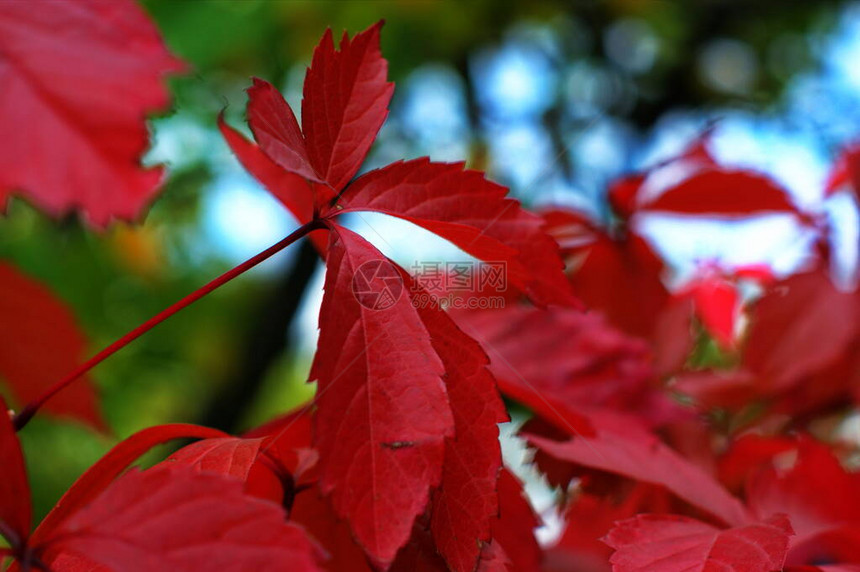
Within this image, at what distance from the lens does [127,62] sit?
29 cm

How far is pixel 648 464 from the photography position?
0.40m

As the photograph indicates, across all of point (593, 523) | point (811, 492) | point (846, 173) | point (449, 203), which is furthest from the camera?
point (846, 173)

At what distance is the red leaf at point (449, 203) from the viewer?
1.03ft

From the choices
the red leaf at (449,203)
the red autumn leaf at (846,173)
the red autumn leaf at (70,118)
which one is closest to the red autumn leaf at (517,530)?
the red leaf at (449,203)

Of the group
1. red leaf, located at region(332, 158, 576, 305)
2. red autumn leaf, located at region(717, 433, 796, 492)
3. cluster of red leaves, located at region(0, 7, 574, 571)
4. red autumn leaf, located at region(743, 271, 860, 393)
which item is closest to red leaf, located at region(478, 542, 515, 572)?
cluster of red leaves, located at region(0, 7, 574, 571)

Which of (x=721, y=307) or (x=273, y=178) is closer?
(x=273, y=178)

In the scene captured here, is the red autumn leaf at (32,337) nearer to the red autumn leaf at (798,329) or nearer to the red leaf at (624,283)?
the red leaf at (624,283)

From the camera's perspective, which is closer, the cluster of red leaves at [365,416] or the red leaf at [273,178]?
the cluster of red leaves at [365,416]

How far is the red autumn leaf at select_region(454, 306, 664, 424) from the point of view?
18.8 inches

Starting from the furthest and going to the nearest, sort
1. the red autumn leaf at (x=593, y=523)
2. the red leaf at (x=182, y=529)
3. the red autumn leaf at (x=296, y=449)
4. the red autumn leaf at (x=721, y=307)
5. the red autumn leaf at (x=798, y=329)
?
1. the red autumn leaf at (x=721, y=307)
2. the red autumn leaf at (x=798, y=329)
3. the red autumn leaf at (x=593, y=523)
4. the red autumn leaf at (x=296, y=449)
5. the red leaf at (x=182, y=529)

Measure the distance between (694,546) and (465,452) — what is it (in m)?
0.11

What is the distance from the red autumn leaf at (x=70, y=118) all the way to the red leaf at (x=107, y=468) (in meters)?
0.09

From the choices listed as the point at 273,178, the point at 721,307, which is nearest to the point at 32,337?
the point at 273,178

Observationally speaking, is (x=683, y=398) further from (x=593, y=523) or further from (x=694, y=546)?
(x=694, y=546)
